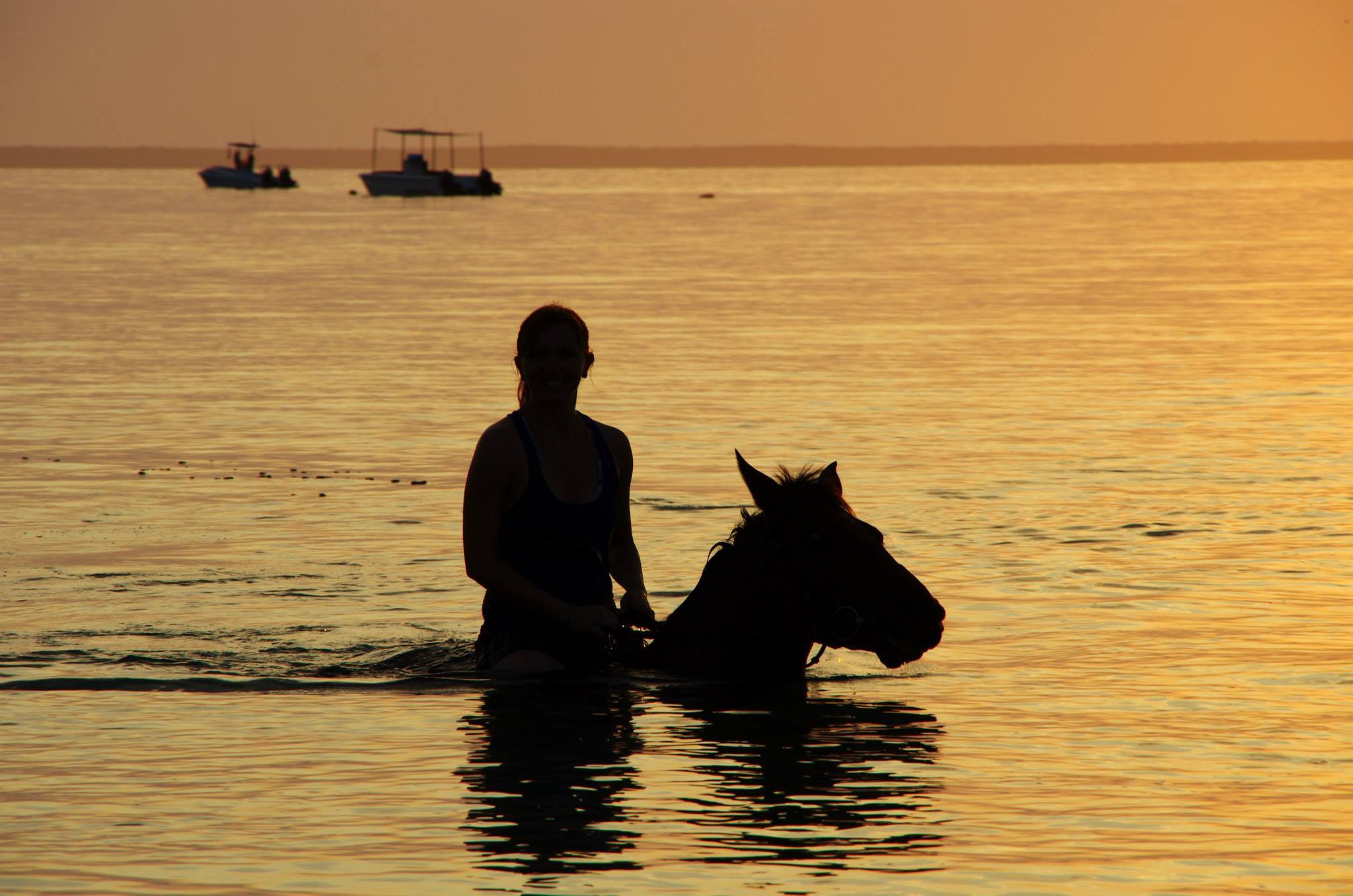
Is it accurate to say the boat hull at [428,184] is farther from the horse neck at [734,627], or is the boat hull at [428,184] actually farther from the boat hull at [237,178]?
the horse neck at [734,627]

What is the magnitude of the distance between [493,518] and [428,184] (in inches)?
5842

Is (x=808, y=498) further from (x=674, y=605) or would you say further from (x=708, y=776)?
(x=674, y=605)

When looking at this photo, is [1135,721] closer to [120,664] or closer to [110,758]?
[110,758]

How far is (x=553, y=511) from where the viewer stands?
9102 mm

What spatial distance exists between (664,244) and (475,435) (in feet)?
193

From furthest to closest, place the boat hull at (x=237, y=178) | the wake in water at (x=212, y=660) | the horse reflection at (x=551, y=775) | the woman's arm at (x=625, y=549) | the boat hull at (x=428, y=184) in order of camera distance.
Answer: the boat hull at (x=237, y=178), the boat hull at (x=428, y=184), the wake in water at (x=212, y=660), the woman's arm at (x=625, y=549), the horse reflection at (x=551, y=775)

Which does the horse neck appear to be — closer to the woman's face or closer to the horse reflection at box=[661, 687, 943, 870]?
the horse reflection at box=[661, 687, 943, 870]

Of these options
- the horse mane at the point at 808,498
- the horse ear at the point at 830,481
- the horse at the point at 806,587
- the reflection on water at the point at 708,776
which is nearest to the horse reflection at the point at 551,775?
the reflection on water at the point at 708,776

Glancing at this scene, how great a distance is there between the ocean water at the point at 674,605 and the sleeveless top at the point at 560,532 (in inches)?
29.0

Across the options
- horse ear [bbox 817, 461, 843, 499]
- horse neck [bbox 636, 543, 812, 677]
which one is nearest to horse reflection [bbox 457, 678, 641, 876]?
horse neck [bbox 636, 543, 812, 677]

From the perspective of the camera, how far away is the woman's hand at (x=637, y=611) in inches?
358

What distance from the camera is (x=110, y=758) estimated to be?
30.3ft

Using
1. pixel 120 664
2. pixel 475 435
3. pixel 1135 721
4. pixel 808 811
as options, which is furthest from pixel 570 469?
pixel 475 435

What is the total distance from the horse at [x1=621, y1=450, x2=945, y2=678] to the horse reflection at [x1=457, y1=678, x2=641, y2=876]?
2.57 feet
